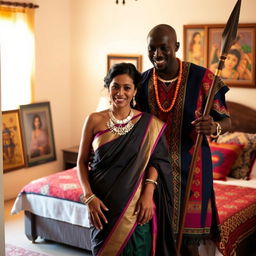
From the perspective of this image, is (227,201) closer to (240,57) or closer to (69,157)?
(240,57)

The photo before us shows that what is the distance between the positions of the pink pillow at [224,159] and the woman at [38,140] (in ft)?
7.08

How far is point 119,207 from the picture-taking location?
2.42 m

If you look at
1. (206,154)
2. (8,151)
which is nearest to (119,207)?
(206,154)

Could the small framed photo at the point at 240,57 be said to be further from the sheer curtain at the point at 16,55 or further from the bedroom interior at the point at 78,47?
the sheer curtain at the point at 16,55

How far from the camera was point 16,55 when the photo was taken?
19.4 ft

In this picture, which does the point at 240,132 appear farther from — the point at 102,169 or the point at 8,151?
the point at 102,169

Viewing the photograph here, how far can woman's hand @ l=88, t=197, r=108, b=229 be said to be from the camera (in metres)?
2.42

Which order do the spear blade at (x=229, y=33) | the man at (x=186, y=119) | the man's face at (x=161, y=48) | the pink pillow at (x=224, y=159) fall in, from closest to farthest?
the spear blade at (x=229, y=33) < the man's face at (x=161, y=48) < the man at (x=186, y=119) < the pink pillow at (x=224, y=159)

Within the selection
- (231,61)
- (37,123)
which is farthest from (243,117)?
(37,123)

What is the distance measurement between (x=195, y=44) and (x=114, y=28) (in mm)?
1092

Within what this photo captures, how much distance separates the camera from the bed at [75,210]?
4.07 m

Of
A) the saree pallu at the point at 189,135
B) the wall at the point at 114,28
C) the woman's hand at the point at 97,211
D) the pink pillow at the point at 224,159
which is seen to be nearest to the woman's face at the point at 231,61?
the wall at the point at 114,28

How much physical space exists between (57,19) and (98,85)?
91 centimetres

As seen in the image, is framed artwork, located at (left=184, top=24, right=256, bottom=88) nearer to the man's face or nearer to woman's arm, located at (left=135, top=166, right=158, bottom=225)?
the man's face
